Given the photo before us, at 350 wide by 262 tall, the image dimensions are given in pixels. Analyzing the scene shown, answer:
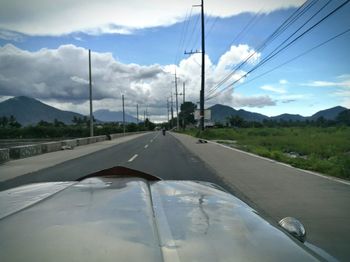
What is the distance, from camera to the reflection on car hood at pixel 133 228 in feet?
6.67

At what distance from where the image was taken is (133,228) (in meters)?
2.34

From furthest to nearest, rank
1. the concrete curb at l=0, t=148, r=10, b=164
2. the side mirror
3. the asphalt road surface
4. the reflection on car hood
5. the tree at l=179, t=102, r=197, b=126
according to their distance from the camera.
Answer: the tree at l=179, t=102, r=197, b=126, the concrete curb at l=0, t=148, r=10, b=164, the asphalt road surface, the side mirror, the reflection on car hood

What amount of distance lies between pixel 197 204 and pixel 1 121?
124 m

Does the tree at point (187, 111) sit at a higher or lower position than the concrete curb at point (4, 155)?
higher

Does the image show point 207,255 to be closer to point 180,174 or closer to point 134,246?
point 134,246

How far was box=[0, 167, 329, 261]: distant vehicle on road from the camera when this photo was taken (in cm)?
204

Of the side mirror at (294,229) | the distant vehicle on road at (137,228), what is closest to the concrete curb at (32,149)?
the distant vehicle on road at (137,228)

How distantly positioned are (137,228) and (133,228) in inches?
0.8

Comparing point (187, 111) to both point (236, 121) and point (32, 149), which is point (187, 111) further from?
point (32, 149)

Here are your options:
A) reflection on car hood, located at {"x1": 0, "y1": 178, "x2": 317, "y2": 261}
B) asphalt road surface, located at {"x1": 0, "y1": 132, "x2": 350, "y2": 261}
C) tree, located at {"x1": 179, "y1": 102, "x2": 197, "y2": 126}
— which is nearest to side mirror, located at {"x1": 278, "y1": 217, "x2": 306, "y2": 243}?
reflection on car hood, located at {"x1": 0, "y1": 178, "x2": 317, "y2": 261}

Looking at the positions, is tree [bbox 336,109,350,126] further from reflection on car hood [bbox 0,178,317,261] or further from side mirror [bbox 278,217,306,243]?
reflection on car hood [bbox 0,178,317,261]

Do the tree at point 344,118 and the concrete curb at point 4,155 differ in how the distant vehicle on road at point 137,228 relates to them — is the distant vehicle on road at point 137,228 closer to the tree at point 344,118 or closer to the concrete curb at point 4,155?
the concrete curb at point 4,155

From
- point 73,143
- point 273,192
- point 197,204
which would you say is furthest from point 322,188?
point 73,143

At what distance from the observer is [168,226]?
2471 millimetres
